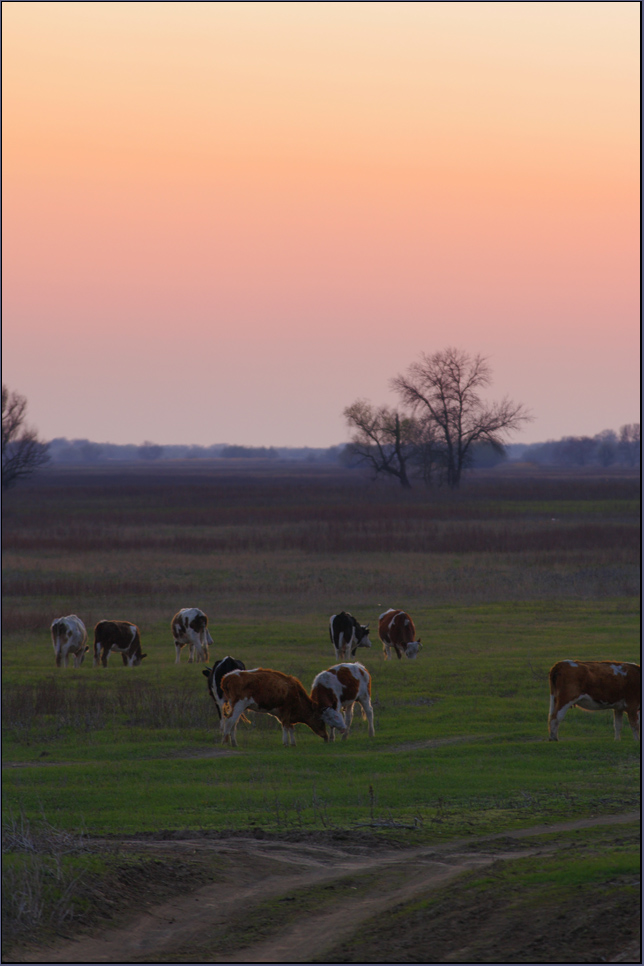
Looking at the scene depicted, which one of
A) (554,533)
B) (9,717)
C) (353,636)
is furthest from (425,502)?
(9,717)

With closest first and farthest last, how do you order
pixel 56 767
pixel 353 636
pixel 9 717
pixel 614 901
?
pixel 614 901, pixel 56 767, pixel 9 717, pixel 353 636

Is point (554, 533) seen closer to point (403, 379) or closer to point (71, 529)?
point (71, 529)

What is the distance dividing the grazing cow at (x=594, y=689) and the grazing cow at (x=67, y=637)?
45.9ft

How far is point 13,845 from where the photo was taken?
37.9 ft

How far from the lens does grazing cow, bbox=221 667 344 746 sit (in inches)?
725

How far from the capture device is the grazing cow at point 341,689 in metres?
19.1

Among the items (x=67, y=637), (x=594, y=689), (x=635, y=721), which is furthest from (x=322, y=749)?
(x=67, y=637)

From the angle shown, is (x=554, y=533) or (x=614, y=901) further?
(x=554, y=533)

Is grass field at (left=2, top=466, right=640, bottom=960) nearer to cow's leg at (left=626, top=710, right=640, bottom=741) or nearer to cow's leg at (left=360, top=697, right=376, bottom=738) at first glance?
cow's leg at (left=360, top=697, right=376, bottom=738)

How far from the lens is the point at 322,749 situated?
18.3 meters

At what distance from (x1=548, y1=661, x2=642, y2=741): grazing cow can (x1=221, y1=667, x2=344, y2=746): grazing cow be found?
377 centimetres

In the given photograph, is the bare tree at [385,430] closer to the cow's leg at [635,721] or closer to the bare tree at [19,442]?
the bare tree at [19,442]

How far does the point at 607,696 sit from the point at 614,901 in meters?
8.73

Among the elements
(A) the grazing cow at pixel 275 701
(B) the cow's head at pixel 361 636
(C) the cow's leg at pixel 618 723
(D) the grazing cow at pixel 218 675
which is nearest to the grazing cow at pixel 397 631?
(B) the cow's head at pixel 361 636
